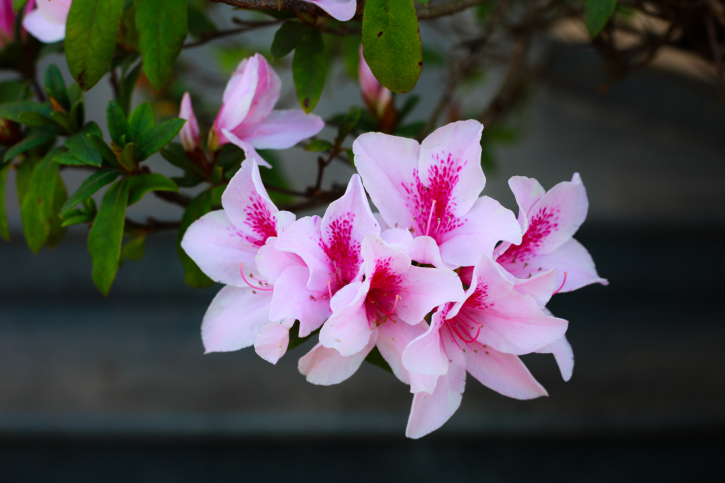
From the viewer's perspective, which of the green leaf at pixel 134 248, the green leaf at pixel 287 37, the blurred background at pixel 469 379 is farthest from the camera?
the blurred background at pixel 469 379

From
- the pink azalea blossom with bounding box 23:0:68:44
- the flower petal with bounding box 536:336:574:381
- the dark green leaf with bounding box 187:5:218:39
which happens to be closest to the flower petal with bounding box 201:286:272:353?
the flower petal with bounding box 536:336:574:381

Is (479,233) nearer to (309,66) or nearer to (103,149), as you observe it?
(309,66)

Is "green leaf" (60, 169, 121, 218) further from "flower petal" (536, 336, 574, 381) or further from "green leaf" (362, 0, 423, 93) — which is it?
"flower petal" (536, 336, 574, 381)

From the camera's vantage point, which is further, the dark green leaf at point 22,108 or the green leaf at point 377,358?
the dark green leaf at point 22,108

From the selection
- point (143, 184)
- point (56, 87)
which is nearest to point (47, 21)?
point (56, 87)

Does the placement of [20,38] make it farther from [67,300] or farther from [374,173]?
[67,300]

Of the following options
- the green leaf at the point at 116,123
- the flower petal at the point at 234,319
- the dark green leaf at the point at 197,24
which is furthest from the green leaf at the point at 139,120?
the dark green leaf at the point at 197,24

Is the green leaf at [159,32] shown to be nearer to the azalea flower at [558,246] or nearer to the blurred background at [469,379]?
the azalea flower at [558,246]

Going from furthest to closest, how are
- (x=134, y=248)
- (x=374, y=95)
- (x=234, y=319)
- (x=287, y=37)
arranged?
(x=374, y=95) → (x=134, y=248) → (x=287, y=37) → (x=234, y=319)
